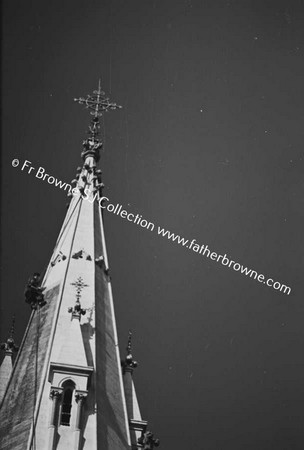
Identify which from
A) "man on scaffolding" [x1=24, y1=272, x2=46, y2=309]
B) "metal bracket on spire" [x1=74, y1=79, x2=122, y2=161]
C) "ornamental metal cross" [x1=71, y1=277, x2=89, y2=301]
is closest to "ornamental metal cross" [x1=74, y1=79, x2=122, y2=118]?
"metal bracket on spire" [x1=74, y1=79, x2=122, y2=161]

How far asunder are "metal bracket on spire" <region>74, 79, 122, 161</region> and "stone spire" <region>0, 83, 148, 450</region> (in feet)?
10.2

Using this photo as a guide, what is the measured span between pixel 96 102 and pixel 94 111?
1.45 feet

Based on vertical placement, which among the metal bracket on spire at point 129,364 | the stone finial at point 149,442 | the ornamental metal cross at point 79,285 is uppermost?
the ornamental metal cross at point 79,285

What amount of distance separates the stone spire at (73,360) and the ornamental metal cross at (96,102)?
14.0 feet

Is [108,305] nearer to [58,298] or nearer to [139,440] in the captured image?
[58,298]

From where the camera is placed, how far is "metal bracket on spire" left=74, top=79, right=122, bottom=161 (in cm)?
7075

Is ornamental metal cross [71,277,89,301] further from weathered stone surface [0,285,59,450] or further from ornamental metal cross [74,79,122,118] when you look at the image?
ornamental metal cross [74,79,122,118]

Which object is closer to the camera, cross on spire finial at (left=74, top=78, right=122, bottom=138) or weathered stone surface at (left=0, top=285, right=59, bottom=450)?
weathered stone surface at (left=0, top=285, right=59, bottom=450)

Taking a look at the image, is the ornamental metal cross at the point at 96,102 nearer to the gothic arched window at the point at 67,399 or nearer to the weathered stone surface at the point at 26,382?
the weathered stone surface at the point at 26,382

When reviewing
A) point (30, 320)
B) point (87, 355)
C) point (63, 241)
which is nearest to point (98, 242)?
point (63, 241)

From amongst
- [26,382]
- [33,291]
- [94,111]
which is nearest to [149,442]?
[26,382]

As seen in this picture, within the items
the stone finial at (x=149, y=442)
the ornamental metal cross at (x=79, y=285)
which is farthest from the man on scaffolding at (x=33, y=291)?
the stone finial at (x=149, y=442)

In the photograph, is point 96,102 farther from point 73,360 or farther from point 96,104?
point 73,360

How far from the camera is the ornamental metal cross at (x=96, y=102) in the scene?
232 feet
